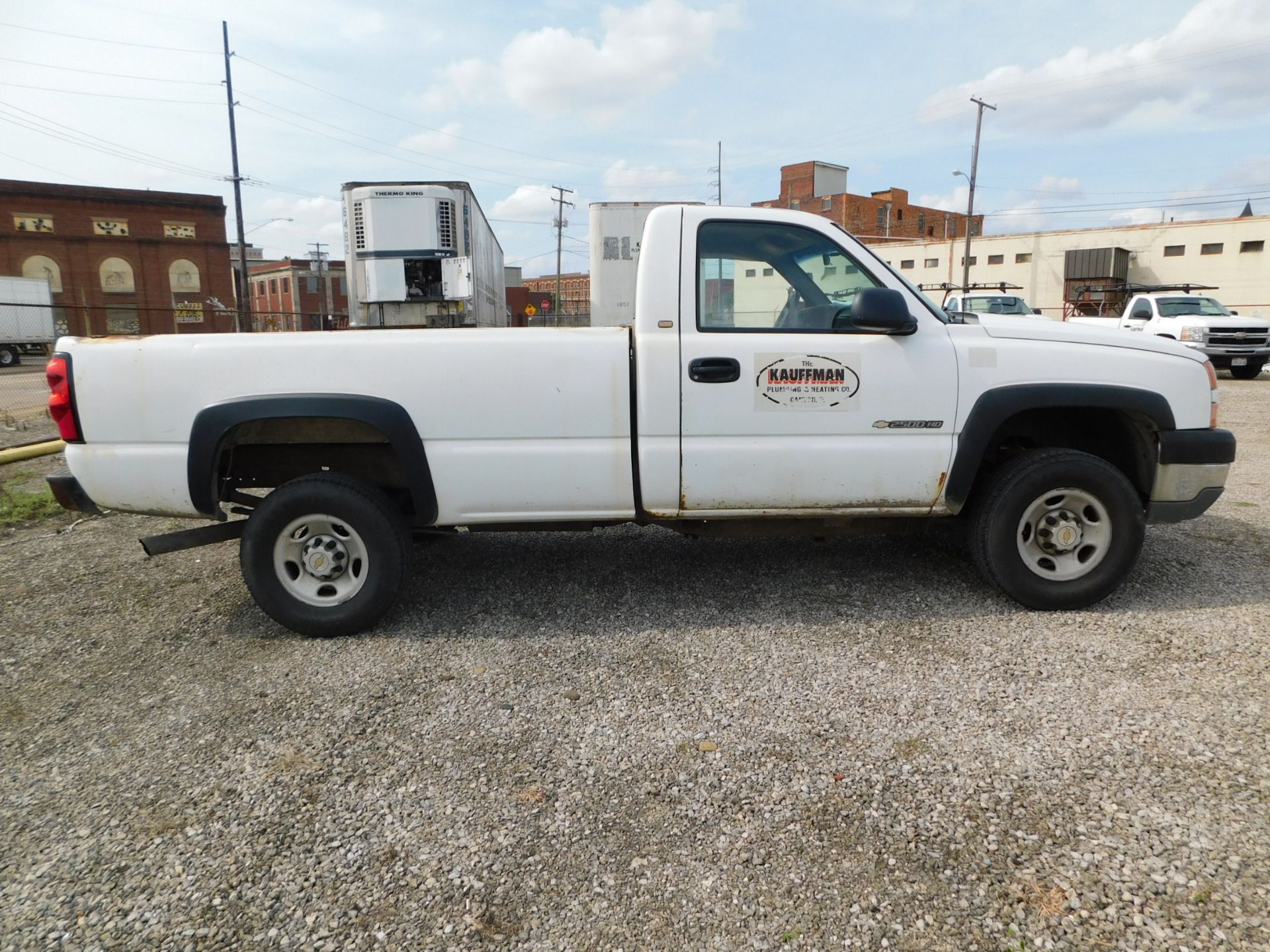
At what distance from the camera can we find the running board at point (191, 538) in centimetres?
405

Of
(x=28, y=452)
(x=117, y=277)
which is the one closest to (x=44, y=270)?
(x=117, y=277)

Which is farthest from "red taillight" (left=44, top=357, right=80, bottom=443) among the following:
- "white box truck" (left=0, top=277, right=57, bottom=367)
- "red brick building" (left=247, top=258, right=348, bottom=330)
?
"red brick building" (left=247, top=258, right=348, bottom=330)

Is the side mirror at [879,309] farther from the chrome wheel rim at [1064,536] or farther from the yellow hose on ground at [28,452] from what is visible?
the yellow hose on ground at [28,452]

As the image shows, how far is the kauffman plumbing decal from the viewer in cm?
393

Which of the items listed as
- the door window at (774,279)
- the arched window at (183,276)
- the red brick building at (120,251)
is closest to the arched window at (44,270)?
the red brick building at (120,251)

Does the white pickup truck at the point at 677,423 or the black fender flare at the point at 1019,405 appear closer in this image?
the white pickup truck at the point at 677,423

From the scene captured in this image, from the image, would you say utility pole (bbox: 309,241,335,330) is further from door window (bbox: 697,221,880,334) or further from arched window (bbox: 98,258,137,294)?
door window (bbox: 697,221,880,334)

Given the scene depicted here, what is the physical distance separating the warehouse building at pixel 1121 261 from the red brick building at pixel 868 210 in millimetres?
12702

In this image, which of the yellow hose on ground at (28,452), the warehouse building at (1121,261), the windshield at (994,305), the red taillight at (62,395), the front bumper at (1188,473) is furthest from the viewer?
the warehouse building at (1121,261)

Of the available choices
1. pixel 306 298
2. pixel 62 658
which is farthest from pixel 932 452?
pixel 306 298

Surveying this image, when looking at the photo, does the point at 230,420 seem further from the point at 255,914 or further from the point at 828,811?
the point at 828,811

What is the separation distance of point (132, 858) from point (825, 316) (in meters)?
3.45

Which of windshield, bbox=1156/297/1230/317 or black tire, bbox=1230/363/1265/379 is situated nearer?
black tire, bbox=1230/363/1265/379

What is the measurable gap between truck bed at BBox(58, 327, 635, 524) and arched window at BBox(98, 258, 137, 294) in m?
47.2
